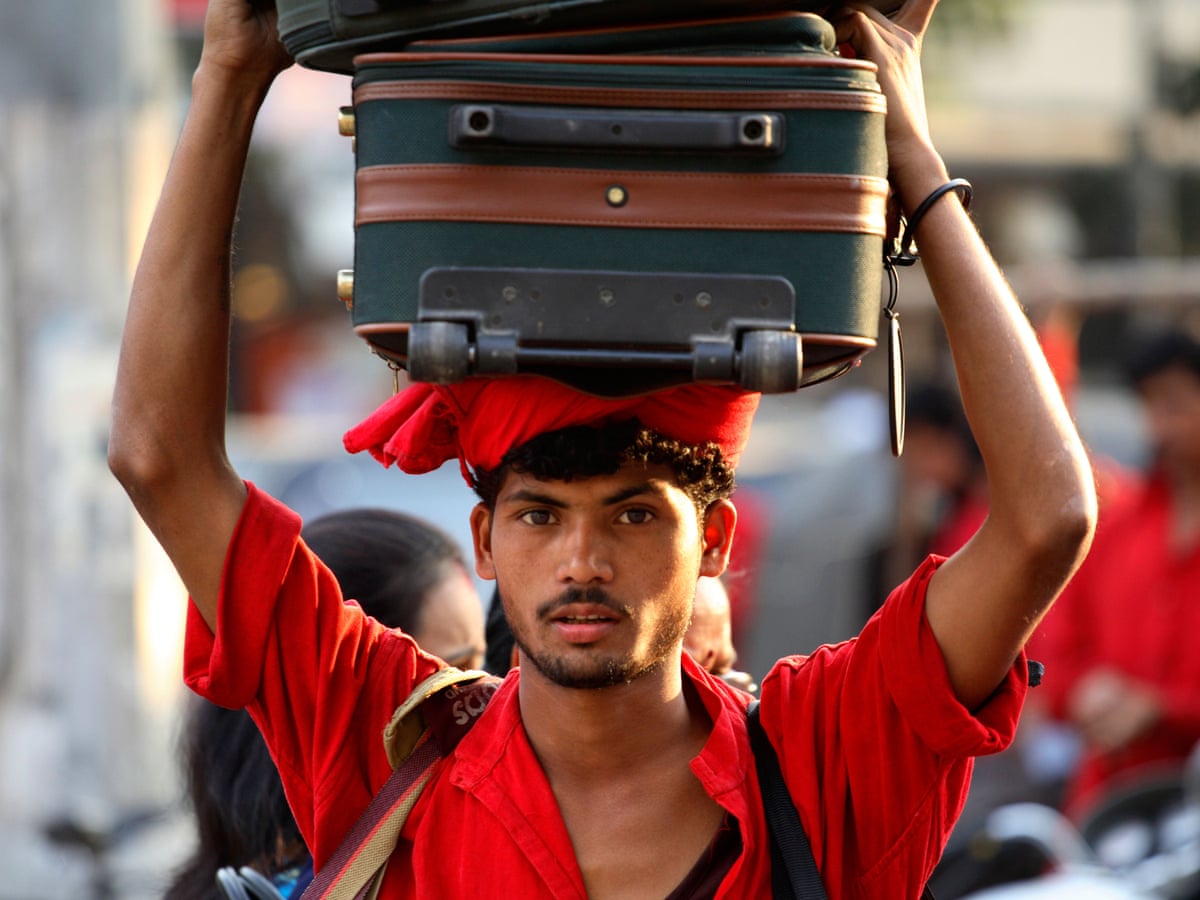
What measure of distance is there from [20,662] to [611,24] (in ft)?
16.1

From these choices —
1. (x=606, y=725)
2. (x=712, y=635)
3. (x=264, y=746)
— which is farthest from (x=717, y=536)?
(x=264, y=746)

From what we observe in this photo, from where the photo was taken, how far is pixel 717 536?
2.48m

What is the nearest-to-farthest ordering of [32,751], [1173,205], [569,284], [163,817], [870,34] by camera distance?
[569,284] < [870,34] < [163,817] < [32,751] < [1173,205]

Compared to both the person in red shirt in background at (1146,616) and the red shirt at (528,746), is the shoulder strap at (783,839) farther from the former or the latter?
the person in red shirt in background at (1146,616)

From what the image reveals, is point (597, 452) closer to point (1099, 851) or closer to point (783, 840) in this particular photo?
point (783, 840)

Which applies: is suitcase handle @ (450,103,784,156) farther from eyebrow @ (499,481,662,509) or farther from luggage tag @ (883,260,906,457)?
eyebrow @ (499,481,662,509)

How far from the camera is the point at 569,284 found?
2008 mm

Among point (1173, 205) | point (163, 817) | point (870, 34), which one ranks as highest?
point (870, 34)

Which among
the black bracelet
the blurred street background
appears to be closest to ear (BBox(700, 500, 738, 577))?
the black bracelet

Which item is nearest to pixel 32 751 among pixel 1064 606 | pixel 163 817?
pixel 163 817

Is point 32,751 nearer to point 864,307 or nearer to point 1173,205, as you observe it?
point 864,307

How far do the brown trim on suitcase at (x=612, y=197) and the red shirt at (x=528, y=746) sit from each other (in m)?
0.52

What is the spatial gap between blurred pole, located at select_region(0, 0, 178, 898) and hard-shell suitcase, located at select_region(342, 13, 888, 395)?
4.37 m

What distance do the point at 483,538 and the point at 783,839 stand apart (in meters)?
0.57
